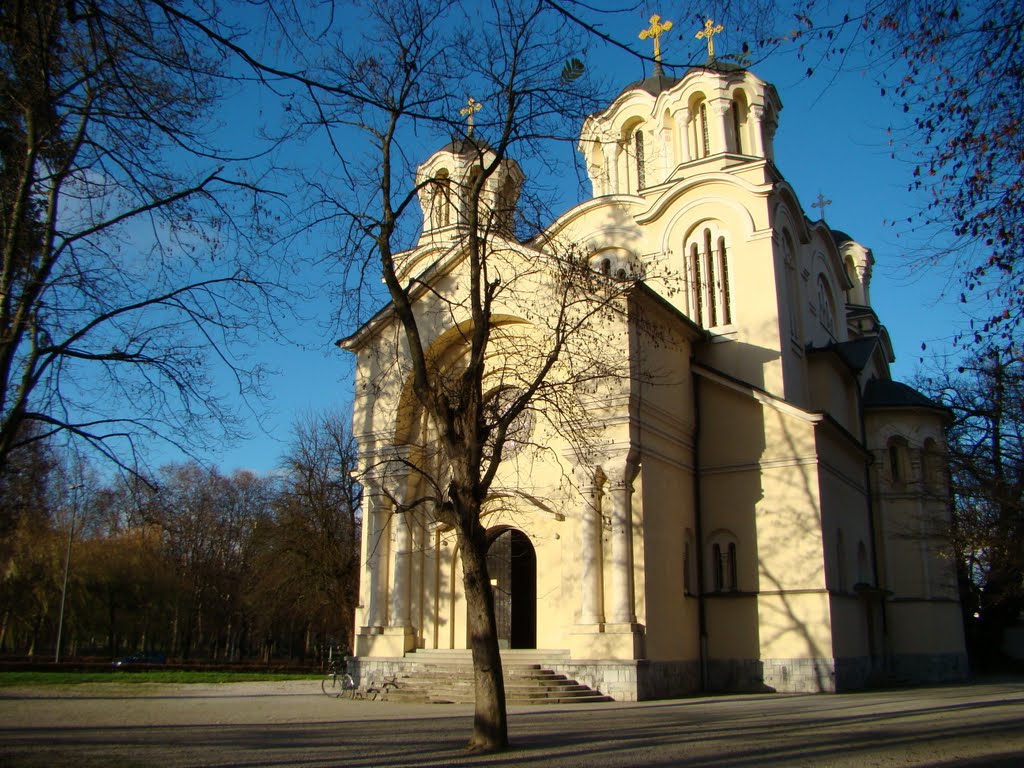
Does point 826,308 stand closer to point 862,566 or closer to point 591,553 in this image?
point 862,566

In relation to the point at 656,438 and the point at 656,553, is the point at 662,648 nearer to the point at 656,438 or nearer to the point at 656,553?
the point at 656,553

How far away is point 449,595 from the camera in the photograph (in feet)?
62.2

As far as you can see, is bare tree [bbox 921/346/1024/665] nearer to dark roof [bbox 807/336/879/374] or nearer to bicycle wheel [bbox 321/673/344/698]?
dark roof [bbox 807/336/879/374]

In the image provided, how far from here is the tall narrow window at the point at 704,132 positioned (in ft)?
76.7

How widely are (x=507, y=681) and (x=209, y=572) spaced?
106 feet

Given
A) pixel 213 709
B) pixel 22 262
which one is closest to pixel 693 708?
pixel 213 709

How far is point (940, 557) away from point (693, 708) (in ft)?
40.0

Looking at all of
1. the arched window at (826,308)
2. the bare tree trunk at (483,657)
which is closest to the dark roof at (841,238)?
the arched window at (826,308)

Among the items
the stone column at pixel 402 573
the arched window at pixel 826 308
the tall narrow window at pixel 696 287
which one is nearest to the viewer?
the stone column at pixel 402 573

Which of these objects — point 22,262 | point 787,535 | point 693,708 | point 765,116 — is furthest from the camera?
point 765,116

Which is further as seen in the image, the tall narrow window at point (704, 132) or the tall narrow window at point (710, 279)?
the tall narrow window at point (704, 132)

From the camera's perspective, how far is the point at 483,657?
30.8ft

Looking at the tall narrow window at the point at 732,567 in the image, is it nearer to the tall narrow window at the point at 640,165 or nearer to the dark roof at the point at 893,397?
the dark roof at the point at 893,397

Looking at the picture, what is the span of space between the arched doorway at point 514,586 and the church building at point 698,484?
4 cm
